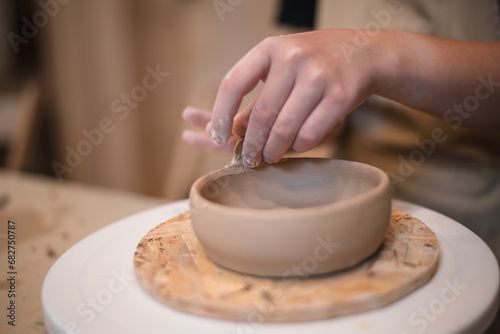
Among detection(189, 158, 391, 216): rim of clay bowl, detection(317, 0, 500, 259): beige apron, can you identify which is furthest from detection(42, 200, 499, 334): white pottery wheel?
detection(317, 0, 500, 259): beige apron

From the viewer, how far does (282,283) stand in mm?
599

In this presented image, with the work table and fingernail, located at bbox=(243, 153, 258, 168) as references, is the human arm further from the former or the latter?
the work table

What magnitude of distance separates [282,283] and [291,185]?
0.24m

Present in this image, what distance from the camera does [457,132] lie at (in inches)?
42.9

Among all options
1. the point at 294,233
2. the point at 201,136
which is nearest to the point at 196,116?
the point at 201,136

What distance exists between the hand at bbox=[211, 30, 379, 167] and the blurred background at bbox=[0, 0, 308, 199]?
5.09 ft

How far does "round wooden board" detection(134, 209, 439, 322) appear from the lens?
0.54 metres

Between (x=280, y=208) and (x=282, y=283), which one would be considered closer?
(x=282, y=283)

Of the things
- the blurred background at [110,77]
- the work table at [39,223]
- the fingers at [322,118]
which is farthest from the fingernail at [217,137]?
the blurred background at [110,77]

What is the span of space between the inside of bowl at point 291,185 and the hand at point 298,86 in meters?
0.10

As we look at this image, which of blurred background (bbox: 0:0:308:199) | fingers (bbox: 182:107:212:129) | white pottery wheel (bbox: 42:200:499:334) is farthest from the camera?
blurred background (bbox: 0:0:308:199)

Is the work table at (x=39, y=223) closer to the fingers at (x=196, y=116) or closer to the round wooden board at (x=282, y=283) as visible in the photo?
the round wooden board at (x=282, y=283)

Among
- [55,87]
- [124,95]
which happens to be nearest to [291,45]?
[124,95]

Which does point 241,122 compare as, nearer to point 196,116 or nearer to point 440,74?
point 196,116
